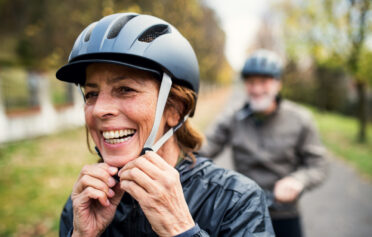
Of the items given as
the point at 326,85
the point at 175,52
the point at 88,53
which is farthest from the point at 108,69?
the point at 326,85

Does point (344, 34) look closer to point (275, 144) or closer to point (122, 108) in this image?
point (275, 144)

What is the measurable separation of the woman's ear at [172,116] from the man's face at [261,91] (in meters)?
1.46

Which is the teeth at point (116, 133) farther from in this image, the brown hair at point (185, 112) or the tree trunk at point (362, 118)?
the tree trunk at point (362, 118)

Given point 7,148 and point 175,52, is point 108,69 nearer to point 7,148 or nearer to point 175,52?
point 175,52

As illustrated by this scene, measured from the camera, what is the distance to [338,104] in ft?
82.3

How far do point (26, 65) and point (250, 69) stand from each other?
11687 mm

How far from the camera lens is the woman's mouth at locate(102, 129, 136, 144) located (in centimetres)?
153

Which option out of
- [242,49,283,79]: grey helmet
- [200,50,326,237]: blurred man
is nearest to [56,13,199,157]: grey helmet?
[200,50,326,237]: blurred man

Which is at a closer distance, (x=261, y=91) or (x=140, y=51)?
(x=140, y=51)

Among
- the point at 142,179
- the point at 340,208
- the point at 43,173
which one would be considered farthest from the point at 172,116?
the point at 43,173

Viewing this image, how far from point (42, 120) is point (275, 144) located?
11.2 metres

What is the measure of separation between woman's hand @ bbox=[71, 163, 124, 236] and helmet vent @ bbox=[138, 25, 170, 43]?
753 millimetres

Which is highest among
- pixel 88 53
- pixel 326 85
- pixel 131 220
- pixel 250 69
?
pixel 88 53

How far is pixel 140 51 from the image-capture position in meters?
1.51
